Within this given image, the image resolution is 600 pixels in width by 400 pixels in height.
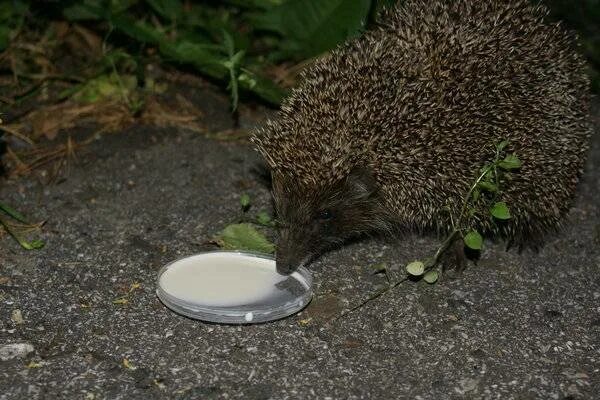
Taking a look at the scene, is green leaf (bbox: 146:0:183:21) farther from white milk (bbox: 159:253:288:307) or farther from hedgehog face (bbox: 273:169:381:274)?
white milk (bbox: 159:253:288:307)

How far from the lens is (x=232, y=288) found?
10.6 feet

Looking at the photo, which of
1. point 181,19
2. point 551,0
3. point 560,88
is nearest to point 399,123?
point 560,88

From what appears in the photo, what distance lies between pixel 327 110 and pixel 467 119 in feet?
1.87

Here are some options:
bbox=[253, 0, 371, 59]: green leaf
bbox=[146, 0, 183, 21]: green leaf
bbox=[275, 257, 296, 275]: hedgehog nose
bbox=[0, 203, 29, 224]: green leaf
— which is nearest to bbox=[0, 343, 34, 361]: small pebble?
bbox=[0, 203, 29, 224]: green leaf

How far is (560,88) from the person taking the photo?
Result: 356 centimetres

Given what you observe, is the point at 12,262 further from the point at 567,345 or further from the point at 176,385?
the point at 567,345

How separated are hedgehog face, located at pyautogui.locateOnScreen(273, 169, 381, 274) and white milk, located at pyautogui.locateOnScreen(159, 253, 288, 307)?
10 cm

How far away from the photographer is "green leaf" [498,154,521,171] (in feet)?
10.7

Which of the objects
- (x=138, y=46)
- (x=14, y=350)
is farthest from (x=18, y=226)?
(x=138, y=46)

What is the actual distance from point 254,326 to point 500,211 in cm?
108

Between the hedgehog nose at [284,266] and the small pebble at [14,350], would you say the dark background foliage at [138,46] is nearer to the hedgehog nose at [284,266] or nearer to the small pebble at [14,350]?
the hedgehog nose at [284,266]

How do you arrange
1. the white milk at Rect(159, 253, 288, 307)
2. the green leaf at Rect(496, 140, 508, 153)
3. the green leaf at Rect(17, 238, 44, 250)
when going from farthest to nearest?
1. the green leaf at Rect(17, 238, 44, 250)
2. the green leaf at Rect(496, 140, 508, 153)
3. the white milk at Rect(159, 253, 288, 307)

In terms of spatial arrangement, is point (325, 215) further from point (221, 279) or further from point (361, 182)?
point (221, 279)

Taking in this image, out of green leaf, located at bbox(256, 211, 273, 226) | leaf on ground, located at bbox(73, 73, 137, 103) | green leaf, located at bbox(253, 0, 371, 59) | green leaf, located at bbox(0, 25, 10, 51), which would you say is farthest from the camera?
leaf on ground, located at bbox(73, 73, 137, 103)
